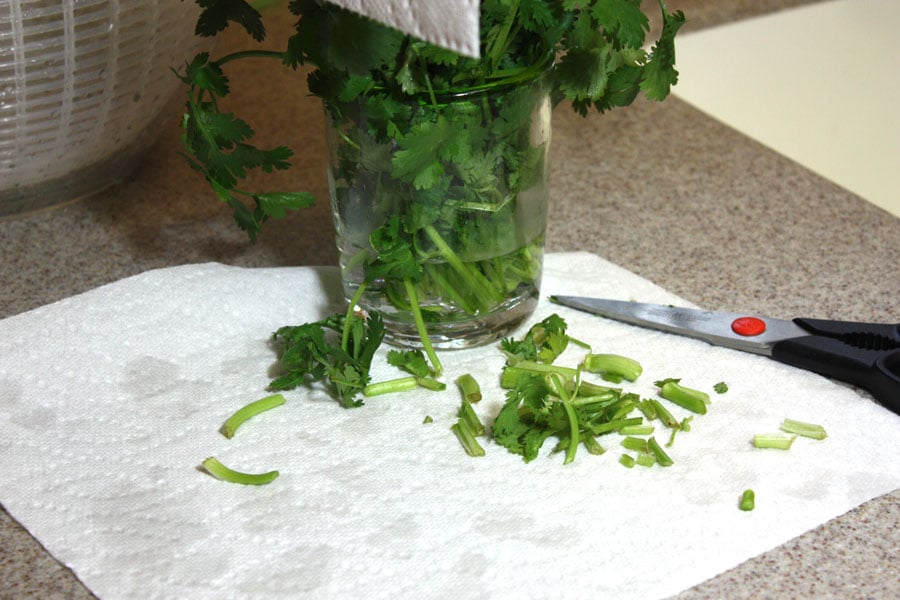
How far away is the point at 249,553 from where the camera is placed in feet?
1.98

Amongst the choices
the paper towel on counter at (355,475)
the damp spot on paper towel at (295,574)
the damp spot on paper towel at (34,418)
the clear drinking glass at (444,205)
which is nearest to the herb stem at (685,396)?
the paper towel on counter at (355,475)

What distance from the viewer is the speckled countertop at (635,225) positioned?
2.81 ft

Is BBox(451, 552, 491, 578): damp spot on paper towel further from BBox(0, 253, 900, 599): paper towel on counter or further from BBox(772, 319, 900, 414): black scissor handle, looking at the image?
BBox(772, 319, 900, 414): black scissor handle

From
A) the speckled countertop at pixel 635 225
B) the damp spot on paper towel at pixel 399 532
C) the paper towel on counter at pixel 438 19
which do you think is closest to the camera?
the paper towel on counter at pixel 438 19

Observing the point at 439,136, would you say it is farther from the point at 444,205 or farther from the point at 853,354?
the point at 853,354

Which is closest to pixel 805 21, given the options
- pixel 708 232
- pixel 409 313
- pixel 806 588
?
pixel 708 232

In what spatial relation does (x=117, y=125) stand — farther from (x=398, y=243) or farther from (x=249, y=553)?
(x=249, y=553)

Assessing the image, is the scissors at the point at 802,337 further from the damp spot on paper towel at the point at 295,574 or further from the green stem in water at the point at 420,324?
the damp spot on paper towel at the point at 295,574

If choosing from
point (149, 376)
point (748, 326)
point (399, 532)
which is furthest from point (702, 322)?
point (149, 376)

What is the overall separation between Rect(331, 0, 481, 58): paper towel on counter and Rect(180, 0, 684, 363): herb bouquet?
0.27 feet

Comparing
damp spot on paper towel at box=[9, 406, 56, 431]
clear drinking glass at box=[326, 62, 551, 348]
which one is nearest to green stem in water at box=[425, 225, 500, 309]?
clear drinking glass at box=[326, 62, 551, 348]

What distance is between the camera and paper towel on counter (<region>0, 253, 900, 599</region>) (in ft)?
1.95

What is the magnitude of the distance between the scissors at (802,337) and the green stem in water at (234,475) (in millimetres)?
274

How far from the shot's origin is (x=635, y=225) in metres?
0.94
